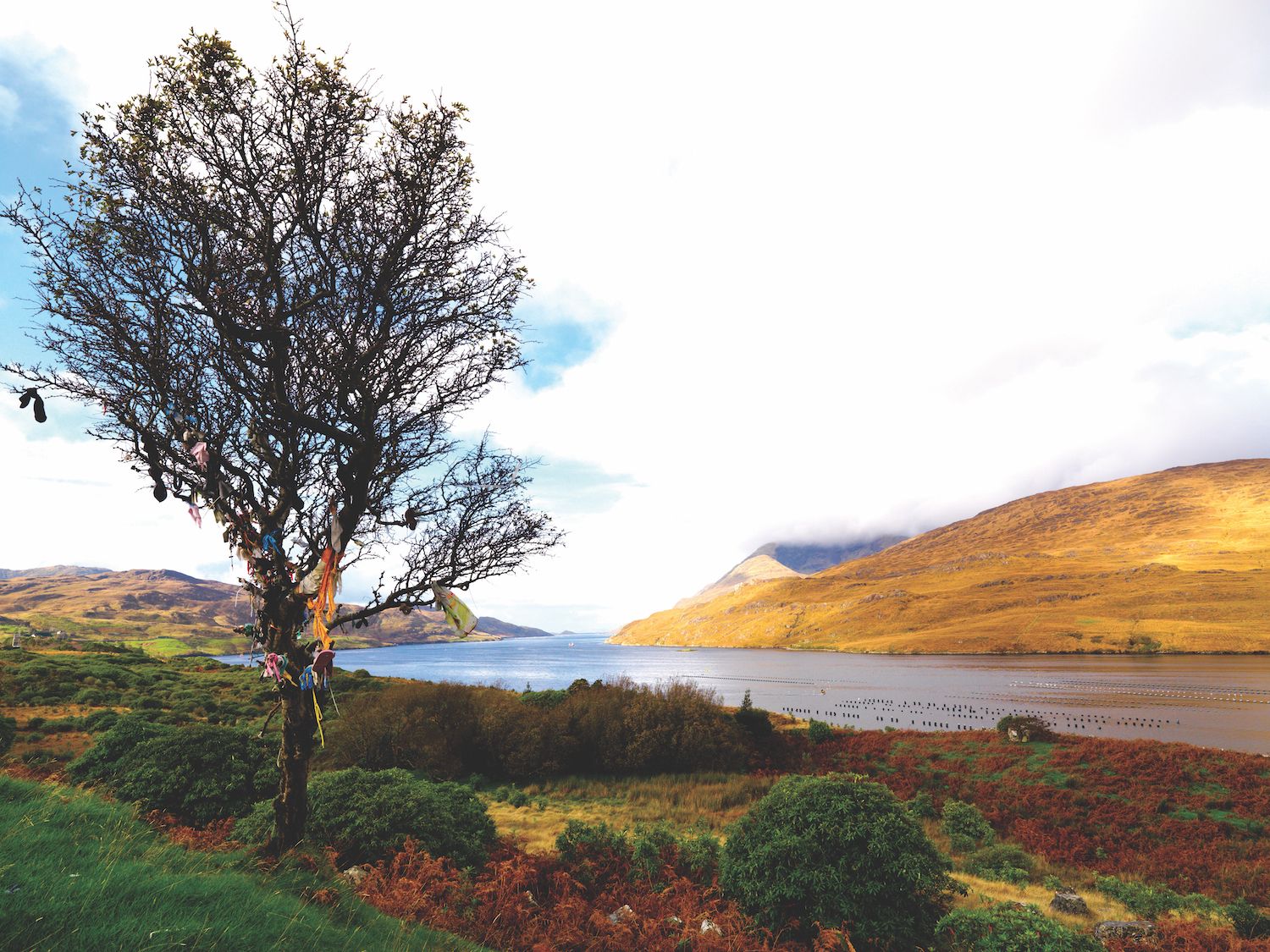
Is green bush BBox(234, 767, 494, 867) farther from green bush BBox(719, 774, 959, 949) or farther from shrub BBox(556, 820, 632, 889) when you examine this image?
green bush BBox(719, 774, 959, 949)

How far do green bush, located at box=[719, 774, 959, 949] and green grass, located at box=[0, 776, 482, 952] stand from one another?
399cm

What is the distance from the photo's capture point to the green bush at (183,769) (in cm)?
1032

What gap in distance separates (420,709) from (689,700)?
1099 cm

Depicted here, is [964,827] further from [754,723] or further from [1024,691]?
[1024,691]

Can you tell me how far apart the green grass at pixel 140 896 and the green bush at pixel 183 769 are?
4.21m

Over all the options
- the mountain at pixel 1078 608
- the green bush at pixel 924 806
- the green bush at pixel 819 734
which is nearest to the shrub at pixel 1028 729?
the green bush at pixel 819 734

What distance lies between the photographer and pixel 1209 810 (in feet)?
52.3

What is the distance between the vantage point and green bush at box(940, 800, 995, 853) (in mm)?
14896

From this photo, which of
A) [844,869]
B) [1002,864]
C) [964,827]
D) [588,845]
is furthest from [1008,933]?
[964,827]

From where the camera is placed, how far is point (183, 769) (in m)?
10.7

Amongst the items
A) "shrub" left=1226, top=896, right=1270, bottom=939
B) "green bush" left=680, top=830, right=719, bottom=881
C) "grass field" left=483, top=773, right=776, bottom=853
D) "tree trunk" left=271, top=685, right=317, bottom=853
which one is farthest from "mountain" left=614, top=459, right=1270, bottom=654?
"tree trunk" left=271, top=685, right=317, bottom=853

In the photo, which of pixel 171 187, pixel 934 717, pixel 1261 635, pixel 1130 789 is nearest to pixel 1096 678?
pixel 934 717

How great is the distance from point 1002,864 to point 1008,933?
9.61m

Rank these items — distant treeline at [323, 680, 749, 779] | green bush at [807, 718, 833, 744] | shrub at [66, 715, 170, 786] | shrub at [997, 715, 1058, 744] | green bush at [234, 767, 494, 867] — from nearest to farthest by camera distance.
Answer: green bush at [234, 767, 494, 867] < shrub at [66, 715, 170, 786] < distant treeline at [323, 680, 749, 779] < shrub at [997, 715, 1058, 744] < green bush at [807, 718, 833, 744]
